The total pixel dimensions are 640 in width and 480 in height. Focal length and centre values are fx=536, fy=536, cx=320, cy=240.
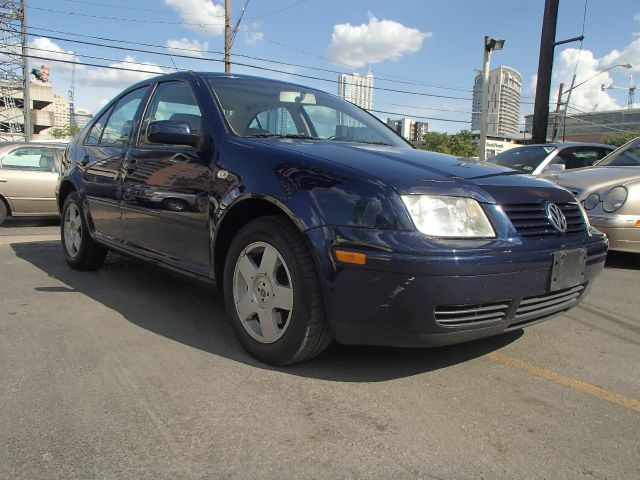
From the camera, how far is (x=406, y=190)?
240cm

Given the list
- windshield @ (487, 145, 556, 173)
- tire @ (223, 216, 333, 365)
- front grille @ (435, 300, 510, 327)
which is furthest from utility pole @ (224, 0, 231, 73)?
front grille @ (435, 300, 510, 327)

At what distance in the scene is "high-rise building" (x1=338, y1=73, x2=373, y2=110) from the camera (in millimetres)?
29214

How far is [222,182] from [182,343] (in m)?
1.00

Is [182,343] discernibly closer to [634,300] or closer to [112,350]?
[112,350]

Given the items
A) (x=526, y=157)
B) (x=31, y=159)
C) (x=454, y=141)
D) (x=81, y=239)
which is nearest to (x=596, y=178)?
(x=526, y=157)

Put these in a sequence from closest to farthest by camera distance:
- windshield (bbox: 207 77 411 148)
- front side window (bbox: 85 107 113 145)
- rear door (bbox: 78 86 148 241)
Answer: windshield (bbox: 207 77 411 148) < rear door (bbox: 78 86 148 241) < front side window (bbox: 85 107 113 145)

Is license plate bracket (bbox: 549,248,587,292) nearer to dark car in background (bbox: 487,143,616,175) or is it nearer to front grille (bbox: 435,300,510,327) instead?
front grille (bbox: 435,300,510,327)

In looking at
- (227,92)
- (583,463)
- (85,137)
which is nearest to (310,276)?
(583,463)

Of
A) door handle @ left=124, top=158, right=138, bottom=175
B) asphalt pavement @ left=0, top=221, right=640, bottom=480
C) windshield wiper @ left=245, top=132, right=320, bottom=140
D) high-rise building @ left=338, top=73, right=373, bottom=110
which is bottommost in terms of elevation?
→ asphalt pavement @ left=0, top=221, right=640, bottom=480

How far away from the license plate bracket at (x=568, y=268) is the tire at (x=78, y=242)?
3.93 m

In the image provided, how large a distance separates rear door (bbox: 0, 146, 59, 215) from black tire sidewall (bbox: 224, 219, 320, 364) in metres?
6.90

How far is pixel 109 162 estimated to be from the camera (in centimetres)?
436

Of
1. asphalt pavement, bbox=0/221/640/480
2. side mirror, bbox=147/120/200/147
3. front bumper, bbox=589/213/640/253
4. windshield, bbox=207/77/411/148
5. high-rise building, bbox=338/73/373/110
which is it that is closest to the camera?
asphalt pavement, bbox=0/221/640/480

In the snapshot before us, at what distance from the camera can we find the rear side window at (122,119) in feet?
14.1
